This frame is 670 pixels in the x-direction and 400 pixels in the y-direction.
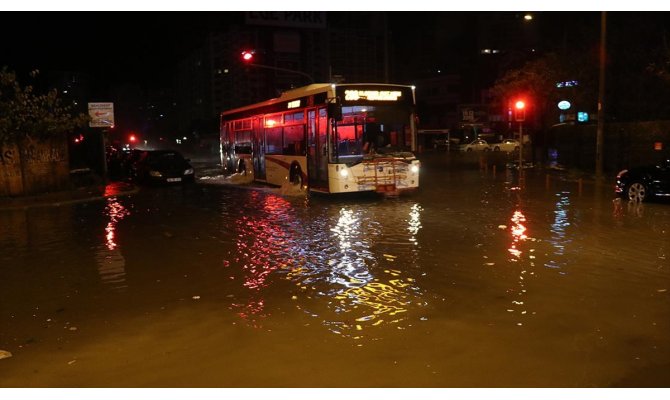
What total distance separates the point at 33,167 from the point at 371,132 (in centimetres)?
1145

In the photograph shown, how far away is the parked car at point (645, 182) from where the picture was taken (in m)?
15.8

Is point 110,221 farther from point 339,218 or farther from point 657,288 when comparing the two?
point 657,288

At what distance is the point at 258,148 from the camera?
78.4ft

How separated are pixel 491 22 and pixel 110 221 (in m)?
148

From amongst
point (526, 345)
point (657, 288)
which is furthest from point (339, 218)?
point (526, 345)

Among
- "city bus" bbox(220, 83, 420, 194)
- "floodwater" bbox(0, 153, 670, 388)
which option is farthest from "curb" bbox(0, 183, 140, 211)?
"city bus" bbox(220, 83, 420, 194)

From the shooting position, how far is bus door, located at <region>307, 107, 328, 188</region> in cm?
1820

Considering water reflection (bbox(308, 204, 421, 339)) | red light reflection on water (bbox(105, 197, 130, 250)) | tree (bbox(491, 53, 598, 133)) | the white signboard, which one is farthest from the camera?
tree (bbox(491, 53, 598, 133))

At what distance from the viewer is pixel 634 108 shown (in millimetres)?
29219

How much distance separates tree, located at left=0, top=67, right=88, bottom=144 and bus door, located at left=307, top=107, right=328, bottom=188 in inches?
322

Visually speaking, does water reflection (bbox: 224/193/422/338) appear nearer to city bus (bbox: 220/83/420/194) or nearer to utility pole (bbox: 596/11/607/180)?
city bus (bbox: 220/83/420/194)

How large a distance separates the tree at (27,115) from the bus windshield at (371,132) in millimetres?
9493

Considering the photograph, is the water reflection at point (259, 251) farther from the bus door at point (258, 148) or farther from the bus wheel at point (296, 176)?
the bus door at point (258, 148)

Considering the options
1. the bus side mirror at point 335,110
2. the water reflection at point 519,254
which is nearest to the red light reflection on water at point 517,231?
the water reflection at point 519,254
